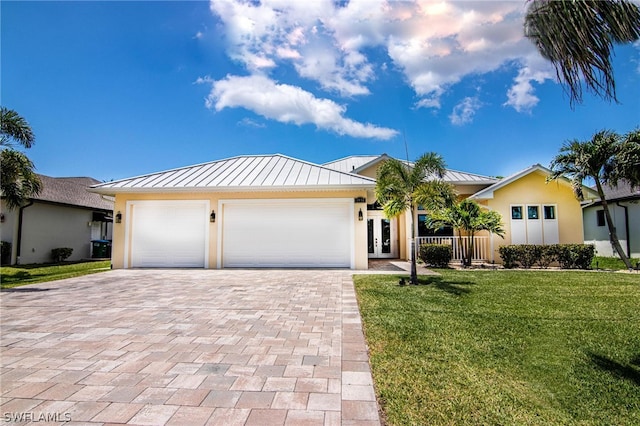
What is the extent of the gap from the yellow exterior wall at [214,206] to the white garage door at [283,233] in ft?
0.85

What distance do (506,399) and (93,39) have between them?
13.4 m

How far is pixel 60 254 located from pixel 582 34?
2237 cm

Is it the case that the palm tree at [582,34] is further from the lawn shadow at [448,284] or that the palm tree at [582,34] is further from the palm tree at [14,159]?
the palm tree at [14,159]

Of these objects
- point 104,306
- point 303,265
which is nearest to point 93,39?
point 104,306

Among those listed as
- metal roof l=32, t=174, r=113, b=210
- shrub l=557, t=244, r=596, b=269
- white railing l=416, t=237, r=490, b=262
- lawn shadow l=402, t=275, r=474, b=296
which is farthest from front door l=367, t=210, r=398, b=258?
metal roof l=32, t=174, r=113, b=210

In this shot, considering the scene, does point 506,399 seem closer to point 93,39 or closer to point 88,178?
point 93,39

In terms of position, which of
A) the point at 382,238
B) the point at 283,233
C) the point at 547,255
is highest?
the point at 283,233

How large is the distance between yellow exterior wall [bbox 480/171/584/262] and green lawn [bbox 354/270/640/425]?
759 centimetres

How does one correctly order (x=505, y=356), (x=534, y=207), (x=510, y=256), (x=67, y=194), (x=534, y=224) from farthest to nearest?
(x=67, y=194) → (x=534, y=207) → (x=534, y=224) → (x=510, y=256) → (x=505, y=356)

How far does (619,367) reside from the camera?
11.5 ft

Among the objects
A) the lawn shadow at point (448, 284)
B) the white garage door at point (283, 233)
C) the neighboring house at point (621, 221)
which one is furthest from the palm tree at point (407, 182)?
the neighboring house at point (621, 221)

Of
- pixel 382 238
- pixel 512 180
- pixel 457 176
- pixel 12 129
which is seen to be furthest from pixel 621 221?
pixel 12 129

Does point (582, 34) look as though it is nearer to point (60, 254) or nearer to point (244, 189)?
point (244, 189)

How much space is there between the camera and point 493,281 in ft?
29.3
